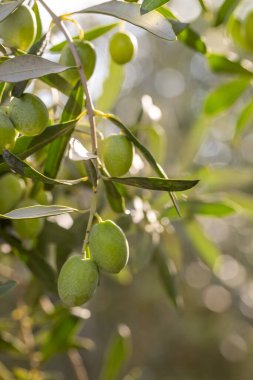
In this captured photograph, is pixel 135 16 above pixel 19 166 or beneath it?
above

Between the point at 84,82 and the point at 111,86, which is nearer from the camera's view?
the point at 84,82

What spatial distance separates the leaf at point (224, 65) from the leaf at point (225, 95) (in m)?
0.08

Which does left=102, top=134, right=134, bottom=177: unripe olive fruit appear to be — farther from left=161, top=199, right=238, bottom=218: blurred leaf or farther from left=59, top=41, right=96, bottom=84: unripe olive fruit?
left=161, top=199, right=238, bottom=218: blurred leaf

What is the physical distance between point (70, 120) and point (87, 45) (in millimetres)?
105

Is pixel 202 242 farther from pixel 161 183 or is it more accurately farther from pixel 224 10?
pixel 161 183

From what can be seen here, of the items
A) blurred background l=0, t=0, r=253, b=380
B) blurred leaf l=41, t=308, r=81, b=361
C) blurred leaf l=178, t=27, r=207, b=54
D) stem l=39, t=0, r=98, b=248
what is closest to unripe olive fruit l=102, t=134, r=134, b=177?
stem l=39, t=0, r=98, b=248

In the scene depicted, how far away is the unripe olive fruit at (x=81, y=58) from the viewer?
30.8 inches

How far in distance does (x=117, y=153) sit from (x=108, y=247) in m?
0.12

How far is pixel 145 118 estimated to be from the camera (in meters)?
1.16

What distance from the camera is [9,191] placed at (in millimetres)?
838

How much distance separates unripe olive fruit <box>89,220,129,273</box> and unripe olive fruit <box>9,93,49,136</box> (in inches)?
4.9

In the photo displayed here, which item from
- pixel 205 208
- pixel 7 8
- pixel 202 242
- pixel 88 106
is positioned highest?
pixel 7 8

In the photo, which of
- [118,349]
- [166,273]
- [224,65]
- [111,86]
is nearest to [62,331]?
[118,349]

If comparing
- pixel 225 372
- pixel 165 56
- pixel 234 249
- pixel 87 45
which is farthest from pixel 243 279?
pixel 87 45
